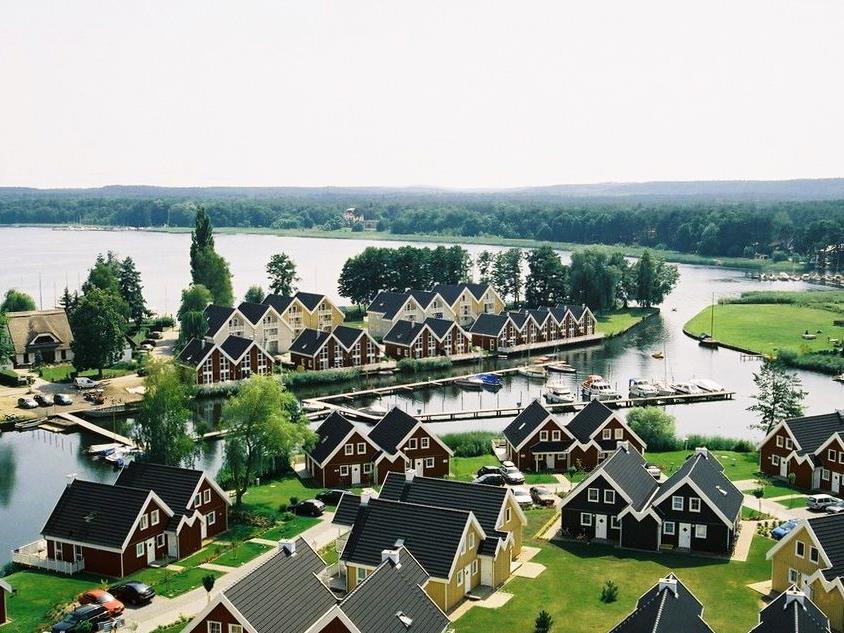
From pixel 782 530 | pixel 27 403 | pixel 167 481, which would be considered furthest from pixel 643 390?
pixel 27 403

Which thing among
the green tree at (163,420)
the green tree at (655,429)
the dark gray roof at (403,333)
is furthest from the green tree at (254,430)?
the dark gray roof at (403,333)

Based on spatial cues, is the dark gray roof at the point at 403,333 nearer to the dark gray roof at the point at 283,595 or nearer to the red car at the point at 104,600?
the red car at the point at 104,600

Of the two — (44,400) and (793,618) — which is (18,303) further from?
(793,618)

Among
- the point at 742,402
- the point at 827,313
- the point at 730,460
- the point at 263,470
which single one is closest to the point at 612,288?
the point at 827,313

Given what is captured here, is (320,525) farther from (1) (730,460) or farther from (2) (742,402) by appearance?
(2) (742,402)

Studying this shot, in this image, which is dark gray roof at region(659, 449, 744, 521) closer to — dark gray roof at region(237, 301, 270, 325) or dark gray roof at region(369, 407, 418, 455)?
dark gray roof at region(369, 407, 418, 455)

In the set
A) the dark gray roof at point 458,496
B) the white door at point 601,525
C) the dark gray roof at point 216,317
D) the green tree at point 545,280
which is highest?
the green tree at point 545,280
